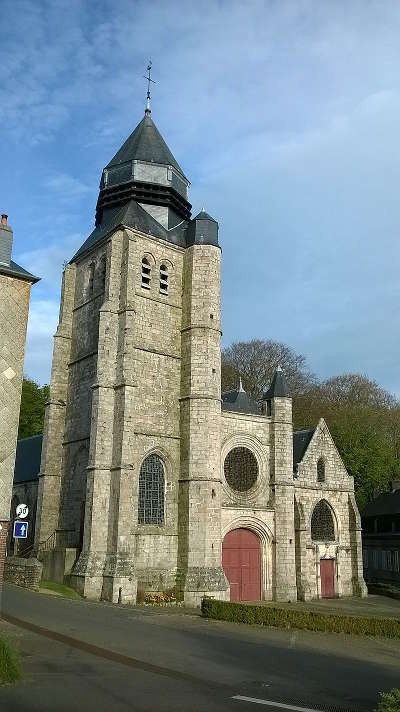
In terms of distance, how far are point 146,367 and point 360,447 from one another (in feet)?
54.3

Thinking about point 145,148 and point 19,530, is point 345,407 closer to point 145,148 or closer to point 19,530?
point 145,148

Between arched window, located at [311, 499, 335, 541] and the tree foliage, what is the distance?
703 cm

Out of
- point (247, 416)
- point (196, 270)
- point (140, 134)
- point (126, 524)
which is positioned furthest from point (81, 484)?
point (140, 134)

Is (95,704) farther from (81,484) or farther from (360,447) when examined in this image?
(360,447)

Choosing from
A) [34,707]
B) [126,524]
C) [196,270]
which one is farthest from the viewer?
[196,270]

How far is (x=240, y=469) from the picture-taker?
85.8 ft

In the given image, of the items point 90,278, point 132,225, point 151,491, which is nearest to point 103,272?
point 90,278

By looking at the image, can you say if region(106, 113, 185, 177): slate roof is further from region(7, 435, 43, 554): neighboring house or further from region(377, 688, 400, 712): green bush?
region(377, 688, 400, 712): green bush

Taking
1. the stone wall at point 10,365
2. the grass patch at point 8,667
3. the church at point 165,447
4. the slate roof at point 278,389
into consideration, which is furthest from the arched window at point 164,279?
the grass patch at point 8,667

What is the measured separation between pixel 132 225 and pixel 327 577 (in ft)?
58.8

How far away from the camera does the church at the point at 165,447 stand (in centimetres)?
2250

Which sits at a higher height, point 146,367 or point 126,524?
point 146,367

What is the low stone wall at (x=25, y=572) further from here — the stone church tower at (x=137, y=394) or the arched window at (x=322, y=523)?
the arched window at (x=322, y=523)

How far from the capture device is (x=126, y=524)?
2172 cm
